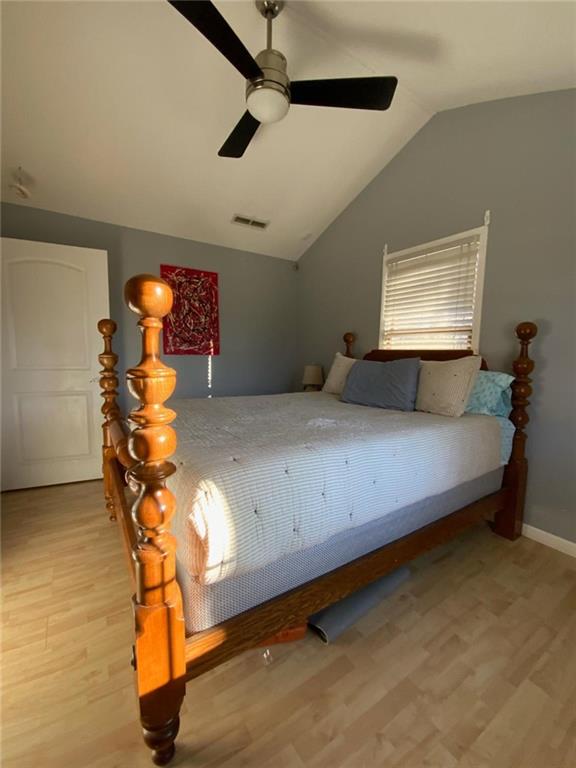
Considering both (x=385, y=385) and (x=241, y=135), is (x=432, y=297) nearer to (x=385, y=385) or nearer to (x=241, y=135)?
(x=385, y=385)

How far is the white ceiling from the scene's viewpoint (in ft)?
5.46

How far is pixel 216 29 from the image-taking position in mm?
1234

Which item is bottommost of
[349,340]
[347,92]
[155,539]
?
[155,539]

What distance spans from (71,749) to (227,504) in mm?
839

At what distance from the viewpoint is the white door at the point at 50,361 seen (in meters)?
2.54

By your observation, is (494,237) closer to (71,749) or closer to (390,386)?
(390,386)

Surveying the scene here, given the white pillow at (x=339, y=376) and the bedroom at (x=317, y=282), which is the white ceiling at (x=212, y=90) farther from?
the white pillow at (x=339, y=376)

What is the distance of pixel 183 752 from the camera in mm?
913

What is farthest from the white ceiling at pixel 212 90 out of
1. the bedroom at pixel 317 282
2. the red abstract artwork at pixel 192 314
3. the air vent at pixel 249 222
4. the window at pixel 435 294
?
the window at pixel 435 294

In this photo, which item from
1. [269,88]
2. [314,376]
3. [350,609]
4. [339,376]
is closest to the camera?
[350,609]

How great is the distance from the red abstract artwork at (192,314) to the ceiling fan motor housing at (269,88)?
1986 mm

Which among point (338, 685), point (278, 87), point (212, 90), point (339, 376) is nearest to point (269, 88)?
point (278, 87)

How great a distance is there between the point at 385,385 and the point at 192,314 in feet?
7.19

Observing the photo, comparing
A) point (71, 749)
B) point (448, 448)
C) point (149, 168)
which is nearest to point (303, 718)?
point (71, 749)
